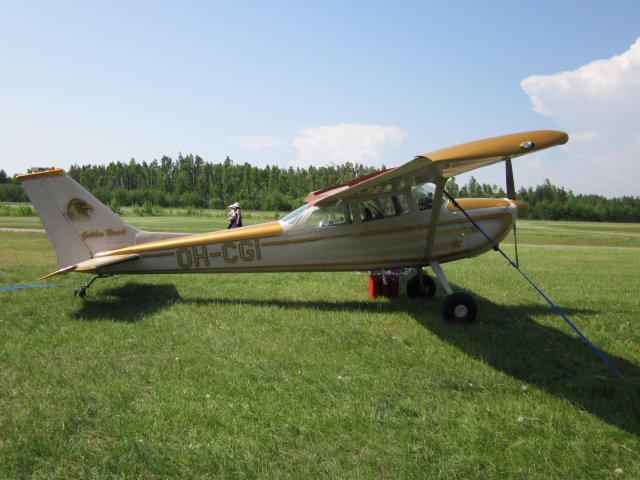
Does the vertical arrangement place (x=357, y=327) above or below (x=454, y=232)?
below

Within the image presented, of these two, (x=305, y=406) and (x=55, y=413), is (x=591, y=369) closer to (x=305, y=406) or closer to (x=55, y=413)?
(x=305, y=406)

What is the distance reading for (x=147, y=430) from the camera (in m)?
3.80

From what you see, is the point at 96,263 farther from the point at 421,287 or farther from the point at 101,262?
the point at 421,287

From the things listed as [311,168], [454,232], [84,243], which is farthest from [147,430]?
[311,168]

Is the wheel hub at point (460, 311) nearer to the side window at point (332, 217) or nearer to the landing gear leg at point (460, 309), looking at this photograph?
the landing gear leg at point (460, 309)

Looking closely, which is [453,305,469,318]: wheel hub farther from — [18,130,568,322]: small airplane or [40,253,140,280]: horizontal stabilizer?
[40,253,140,280]: horizontal stabilizer

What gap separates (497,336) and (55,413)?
17.3ft

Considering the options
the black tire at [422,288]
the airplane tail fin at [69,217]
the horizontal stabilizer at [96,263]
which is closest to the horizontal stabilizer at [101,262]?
the horizontal stabilizer at [96,263]

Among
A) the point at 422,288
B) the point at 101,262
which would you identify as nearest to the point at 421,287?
the point at 422,288

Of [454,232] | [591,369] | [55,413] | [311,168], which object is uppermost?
[311,168]

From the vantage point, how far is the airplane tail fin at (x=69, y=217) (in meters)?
7.99

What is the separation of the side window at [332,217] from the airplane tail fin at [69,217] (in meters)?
3.51

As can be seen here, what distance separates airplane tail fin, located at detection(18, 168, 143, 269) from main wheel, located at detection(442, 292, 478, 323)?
5.77 m

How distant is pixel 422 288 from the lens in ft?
29.5
